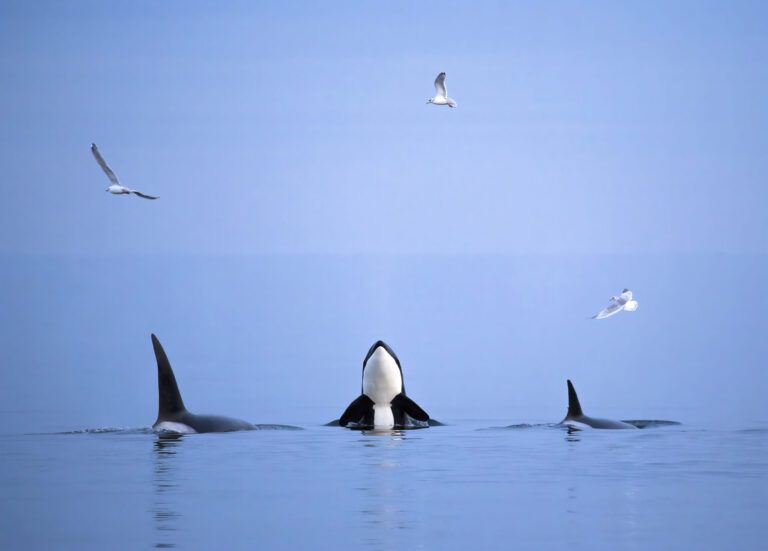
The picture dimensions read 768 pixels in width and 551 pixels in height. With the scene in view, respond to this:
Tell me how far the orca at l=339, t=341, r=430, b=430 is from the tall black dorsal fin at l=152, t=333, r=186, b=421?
3.86m

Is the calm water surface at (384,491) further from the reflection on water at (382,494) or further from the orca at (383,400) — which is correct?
the orca at (383,400)

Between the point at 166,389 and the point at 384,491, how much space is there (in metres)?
8.56

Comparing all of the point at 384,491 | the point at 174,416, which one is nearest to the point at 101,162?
the point at 174,416

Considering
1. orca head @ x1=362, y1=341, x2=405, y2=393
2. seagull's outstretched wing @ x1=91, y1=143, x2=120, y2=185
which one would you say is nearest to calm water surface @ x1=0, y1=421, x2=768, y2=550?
orca head @ x1=362, y1=341, x2=405, y2=393

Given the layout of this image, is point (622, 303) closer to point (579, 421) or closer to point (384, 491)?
point (579, 421)

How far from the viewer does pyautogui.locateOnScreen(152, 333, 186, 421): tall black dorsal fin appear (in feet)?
87.0

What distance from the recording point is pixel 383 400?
2991 centimetres

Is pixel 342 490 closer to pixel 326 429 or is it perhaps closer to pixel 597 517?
pixel 597 517

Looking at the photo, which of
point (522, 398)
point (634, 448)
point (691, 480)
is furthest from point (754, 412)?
point (691, 480)

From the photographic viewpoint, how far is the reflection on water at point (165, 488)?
627 inches

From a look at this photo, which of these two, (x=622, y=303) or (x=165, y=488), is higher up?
(x=622, y=303)

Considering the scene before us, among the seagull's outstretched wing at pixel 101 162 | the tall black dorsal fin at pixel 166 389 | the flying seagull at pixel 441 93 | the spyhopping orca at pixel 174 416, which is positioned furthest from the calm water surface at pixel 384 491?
the flying seagull at pixel 441 93

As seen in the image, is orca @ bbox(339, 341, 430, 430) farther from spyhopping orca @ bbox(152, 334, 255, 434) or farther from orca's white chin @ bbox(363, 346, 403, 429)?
spyhopping orca @ bbox(152, 334, 255, 434)

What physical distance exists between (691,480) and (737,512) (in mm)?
3033
